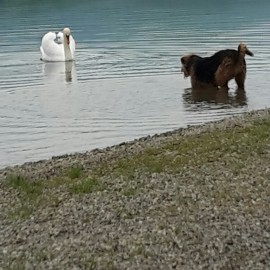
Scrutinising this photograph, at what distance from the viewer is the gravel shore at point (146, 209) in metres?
6.75

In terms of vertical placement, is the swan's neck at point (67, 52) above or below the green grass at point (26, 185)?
below

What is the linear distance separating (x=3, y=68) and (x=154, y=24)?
2125 centimetres

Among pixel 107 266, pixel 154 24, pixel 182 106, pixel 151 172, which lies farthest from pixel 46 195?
pixel 154 24

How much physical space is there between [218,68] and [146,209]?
40.6 feet

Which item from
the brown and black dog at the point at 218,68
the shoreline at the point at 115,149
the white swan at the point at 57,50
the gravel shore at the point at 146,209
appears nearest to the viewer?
the gravel shore at the point at 146,209

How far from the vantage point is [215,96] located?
20.0m

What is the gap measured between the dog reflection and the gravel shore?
7.13m

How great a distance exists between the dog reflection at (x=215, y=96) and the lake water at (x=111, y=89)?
28mm

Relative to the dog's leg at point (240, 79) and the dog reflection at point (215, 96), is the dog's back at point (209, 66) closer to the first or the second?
the dog reflection at point (215, 96)

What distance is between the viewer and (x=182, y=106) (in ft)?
60.7

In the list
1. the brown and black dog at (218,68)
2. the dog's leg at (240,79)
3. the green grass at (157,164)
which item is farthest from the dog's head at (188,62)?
the green grass at (157,164)

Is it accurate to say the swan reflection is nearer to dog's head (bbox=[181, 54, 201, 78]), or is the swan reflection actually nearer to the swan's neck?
the swan's neck

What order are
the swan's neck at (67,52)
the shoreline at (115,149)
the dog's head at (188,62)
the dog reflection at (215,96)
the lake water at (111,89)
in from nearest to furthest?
the shoreline at (115,149) → the lake water at (111,89) → the dog reflection at (215,96) → the dog's head at (188,62) → the swan's neck at (67,52)

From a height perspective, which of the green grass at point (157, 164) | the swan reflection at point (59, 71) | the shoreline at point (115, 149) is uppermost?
the green grass at point (157, 164)
